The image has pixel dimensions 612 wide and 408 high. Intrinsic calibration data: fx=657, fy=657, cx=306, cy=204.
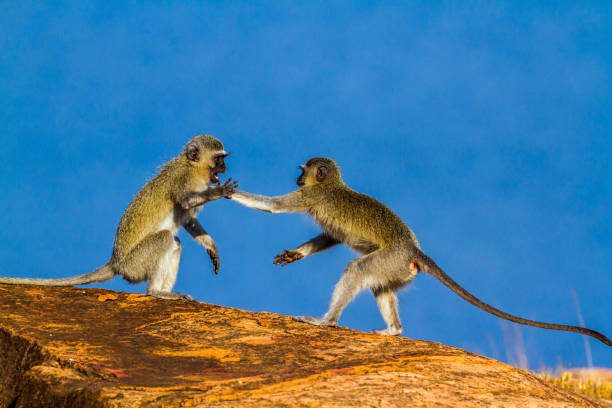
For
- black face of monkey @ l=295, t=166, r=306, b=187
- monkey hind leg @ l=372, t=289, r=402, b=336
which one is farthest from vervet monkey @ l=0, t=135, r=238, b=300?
monkey hind leg @ l=372, t=289, r=402, b=336

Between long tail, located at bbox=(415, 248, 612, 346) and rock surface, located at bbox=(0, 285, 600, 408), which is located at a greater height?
long tail, located at bbox=(415, 248, 612, 346)

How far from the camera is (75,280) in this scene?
28.1ft

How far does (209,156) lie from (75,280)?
8.05 ft

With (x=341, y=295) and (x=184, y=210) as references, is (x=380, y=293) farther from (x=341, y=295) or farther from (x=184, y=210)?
(x=184, y=210)

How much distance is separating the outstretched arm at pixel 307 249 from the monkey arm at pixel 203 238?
87 cm

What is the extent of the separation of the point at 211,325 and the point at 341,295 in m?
1.53

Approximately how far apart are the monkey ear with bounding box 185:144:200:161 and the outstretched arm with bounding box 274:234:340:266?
1.83 m

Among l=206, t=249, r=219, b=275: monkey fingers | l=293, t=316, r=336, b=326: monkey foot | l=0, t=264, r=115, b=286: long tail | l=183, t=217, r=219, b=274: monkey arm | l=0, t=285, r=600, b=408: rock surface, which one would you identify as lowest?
l=0, t=285, r=600, b=408: rock surface

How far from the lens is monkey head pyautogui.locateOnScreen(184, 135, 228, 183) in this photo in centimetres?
927

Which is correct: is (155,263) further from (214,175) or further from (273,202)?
(273,202)

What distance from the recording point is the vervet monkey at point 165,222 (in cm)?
832

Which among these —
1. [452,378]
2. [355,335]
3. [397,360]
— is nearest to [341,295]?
[355,335]

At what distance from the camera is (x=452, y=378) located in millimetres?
5445

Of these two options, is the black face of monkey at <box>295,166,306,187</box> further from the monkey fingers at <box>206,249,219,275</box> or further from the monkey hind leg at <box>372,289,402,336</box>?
the monkey hind leg at <box>372,289,402,336</box>
